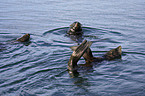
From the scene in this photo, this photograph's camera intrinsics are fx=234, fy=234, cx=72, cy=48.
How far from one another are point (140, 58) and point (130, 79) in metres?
2.14

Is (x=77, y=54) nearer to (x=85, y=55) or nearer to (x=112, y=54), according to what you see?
(x=85, y=55)

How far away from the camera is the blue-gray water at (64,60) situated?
259 inches

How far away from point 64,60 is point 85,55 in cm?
93

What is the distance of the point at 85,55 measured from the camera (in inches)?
328

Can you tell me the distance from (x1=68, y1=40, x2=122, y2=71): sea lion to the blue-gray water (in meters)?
0.26

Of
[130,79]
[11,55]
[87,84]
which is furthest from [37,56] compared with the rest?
[130,79]

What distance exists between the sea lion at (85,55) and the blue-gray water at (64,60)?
0.26m

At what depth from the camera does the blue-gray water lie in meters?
6.57

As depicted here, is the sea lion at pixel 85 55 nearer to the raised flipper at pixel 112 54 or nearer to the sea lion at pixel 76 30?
the raised flipper at pixel 112 54

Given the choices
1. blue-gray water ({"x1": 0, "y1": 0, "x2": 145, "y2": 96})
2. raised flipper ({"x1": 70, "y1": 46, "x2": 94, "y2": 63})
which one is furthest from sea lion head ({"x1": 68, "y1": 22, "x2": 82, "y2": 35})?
raised flipper ({"x1": 70, "y1": 46, "x2": 94, "y2": 63})

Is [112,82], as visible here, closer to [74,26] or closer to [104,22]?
[74,26]

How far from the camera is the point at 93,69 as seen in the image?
26.0ft

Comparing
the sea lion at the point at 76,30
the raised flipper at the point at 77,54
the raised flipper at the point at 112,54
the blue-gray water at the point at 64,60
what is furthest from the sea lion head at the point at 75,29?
the raised flipper at the point at 77,54

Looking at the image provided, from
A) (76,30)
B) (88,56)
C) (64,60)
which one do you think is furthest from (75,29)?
(88,56)
